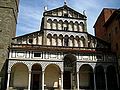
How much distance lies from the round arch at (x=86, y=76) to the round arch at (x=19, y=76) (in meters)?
7.92

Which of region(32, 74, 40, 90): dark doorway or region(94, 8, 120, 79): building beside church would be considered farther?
region(94, 8, 120, 79): building beside church

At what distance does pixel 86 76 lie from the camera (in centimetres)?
2680

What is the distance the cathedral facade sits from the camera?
76.9ft

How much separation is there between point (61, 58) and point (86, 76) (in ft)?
17.9

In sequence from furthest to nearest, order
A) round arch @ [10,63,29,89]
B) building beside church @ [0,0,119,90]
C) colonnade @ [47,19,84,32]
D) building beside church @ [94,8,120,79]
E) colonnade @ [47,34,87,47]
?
colonnade @ [47,19,84,32] → colonnade @ [47,34,87,47] → building beside church @ [94,8,120,79] → round arch @ [10,63,29,89] → building beside church @ [0,0,119,90]

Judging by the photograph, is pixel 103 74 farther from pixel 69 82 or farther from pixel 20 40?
pixel 20 40

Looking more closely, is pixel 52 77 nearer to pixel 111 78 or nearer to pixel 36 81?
pixel 36 81

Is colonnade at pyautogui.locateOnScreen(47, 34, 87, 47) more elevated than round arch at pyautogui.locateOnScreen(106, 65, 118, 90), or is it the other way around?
colonnade at pyautogui.locateOnScreen(47, 34, 87, 47)

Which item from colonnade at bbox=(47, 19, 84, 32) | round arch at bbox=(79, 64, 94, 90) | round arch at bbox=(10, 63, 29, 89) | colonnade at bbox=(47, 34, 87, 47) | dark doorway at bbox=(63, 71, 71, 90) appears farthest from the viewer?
colonnade at bbox=(47, 19, 84, 32)

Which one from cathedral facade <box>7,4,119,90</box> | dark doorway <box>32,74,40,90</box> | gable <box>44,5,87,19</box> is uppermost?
gable <box>44,5,87,19</box>

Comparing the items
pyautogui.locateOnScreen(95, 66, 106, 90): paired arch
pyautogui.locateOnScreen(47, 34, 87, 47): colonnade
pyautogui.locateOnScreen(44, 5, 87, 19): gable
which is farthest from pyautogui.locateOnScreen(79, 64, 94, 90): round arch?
pyautogui.locateOnScreen(44, 5, 87, 19): gable

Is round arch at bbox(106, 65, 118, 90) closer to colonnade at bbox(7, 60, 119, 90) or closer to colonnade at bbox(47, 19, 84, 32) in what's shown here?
colonnade at bbox(7, 60, 119, 90)

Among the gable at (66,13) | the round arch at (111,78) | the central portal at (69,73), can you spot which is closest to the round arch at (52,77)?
the central portal at (69,73)

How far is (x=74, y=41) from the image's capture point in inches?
1131
